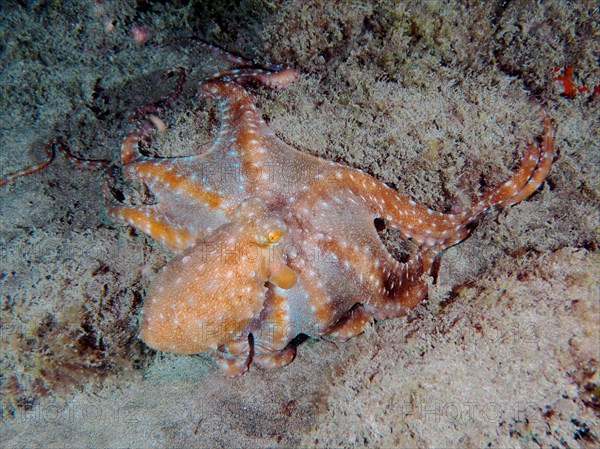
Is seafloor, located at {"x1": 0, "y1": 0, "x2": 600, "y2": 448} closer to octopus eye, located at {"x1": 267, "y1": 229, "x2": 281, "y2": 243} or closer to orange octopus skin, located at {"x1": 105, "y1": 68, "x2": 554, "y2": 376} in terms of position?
orange octopus skin, located at {"x1": 105, "y1": 68, "x2": 554, "y2": 376}

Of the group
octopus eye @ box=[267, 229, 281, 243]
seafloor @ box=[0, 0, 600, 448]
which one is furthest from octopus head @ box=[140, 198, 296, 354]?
seafloor @ box=[0, 0, 600, 448]

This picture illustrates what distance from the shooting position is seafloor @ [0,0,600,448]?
2709 millimetres

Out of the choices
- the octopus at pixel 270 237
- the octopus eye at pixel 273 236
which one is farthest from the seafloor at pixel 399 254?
the octopus eye at pixel 273 236

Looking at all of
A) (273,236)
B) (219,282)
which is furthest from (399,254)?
(219,282)

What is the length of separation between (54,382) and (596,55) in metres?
6.58

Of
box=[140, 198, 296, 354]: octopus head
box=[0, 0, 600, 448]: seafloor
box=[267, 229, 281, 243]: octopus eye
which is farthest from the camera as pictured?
box=[140, 198, 296, 354]: octopus head

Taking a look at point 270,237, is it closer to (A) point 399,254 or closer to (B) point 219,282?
(B) point 219,282

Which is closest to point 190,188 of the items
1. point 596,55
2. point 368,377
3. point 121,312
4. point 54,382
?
point 121,312

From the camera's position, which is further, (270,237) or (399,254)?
(399,254)

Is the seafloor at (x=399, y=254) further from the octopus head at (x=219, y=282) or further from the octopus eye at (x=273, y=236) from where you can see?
the octopus eye at (x=273, y=236)

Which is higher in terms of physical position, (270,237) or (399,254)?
(270,237)

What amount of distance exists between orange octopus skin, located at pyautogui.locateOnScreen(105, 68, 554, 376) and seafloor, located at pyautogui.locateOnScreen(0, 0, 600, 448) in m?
0.22

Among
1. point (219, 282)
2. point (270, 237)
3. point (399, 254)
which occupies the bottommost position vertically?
point (219, 282)

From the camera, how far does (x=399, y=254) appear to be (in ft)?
13.1
